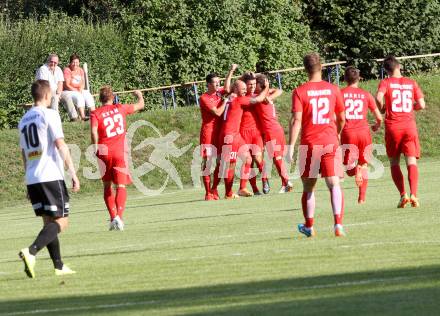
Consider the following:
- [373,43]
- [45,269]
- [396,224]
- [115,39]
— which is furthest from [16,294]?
[373,43]

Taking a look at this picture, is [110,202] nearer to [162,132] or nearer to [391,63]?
[391,63]

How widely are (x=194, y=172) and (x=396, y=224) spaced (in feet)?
60.5

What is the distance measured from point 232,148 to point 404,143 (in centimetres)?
714

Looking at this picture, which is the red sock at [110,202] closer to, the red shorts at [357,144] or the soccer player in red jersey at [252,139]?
the red shorts at [357,144]

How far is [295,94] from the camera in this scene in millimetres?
15609

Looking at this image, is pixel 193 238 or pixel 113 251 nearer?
pixel 113 251

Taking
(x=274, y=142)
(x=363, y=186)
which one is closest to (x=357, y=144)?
(x=363, y=186)

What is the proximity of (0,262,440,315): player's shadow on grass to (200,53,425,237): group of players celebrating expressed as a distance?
3.92 meters

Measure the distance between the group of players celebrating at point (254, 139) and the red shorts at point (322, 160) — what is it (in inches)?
0.4

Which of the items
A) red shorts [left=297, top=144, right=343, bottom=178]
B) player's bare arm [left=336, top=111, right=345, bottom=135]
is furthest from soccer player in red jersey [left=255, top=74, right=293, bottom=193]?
red shorts [left=297, top=144, right=343, bottom=178]

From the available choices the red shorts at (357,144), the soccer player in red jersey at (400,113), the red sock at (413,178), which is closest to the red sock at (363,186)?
the red shorts at (357,144)

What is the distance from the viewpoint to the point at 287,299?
34.5 ft

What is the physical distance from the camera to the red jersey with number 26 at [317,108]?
15594 millimetres

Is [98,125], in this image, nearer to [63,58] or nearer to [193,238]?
[193,238]
